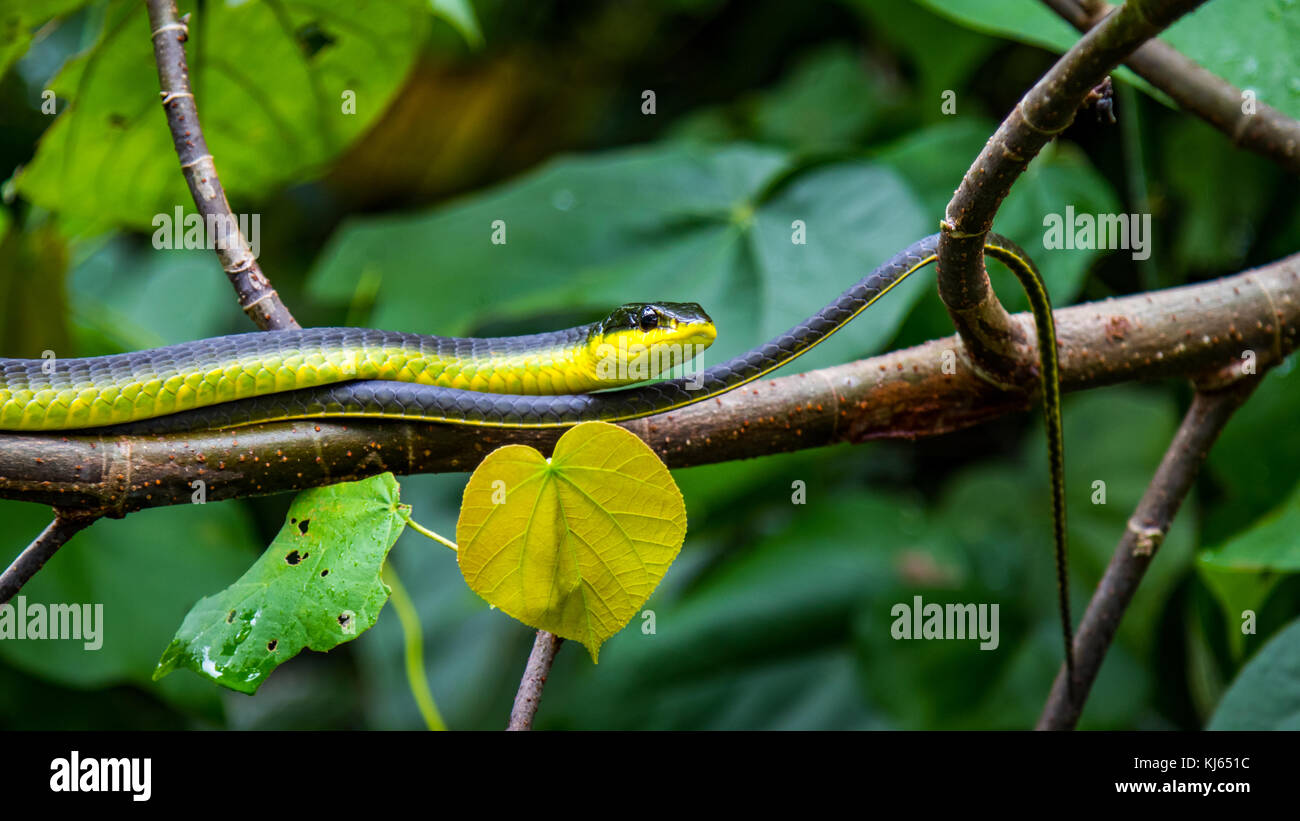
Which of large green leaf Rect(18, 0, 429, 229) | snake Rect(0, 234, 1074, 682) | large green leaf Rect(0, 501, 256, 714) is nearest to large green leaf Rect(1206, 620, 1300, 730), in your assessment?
snake Rect(0, 234, 1074, 682)

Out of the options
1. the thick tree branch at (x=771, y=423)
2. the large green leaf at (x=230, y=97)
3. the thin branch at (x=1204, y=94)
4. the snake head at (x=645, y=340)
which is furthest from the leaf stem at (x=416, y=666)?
the thin branch at (x=1204, y=94)

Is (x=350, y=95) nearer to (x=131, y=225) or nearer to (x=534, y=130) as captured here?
(x=131, y=225)

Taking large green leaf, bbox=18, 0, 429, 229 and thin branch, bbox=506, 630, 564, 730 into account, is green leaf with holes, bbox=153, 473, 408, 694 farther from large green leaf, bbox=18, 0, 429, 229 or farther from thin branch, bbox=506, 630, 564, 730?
large green leaf, bbox=18, 0, 429, 229

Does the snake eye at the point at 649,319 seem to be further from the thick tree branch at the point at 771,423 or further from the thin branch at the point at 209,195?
the thin branch at the point at 209,195

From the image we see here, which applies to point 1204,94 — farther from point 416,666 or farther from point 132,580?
point 132,580

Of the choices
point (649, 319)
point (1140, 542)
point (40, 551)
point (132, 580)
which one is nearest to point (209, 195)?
point (40, 551)
